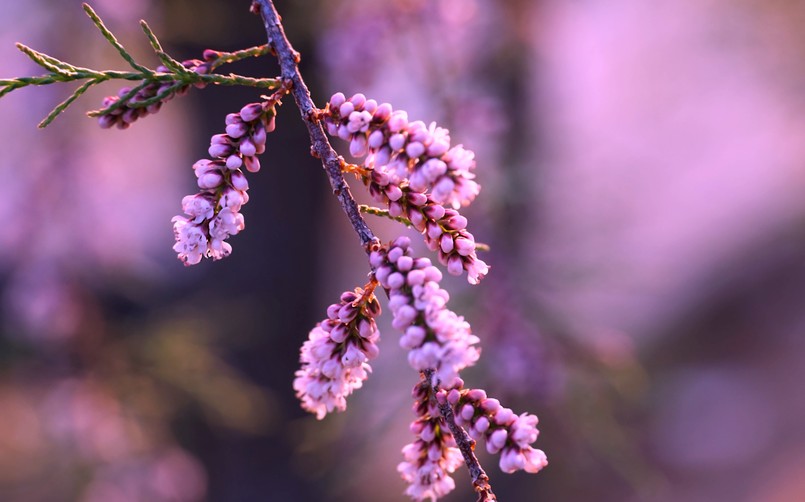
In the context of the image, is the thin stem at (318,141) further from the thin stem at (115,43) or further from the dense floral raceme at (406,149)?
the thin stem at (115,43)

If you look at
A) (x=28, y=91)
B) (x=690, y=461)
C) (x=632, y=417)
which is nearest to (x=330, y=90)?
(x=28, y=91)

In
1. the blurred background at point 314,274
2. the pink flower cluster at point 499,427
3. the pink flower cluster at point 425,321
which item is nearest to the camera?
the pink flower cluster at point 425,321

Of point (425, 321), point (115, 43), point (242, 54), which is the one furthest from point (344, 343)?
point (115, 43)

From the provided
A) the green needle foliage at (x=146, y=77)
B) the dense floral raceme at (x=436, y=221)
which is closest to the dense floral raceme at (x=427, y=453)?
the dense floral raceme at (x=436, y=221)

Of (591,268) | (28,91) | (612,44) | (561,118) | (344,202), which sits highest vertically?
(612,44)

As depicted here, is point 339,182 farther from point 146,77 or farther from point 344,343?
point 146,77

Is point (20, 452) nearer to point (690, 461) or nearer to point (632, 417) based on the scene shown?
point (632, 417)

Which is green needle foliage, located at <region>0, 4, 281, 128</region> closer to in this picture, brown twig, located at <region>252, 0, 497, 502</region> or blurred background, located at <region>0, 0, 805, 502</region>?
brown twig, located at <region>252, 0, 497, 502</region>
